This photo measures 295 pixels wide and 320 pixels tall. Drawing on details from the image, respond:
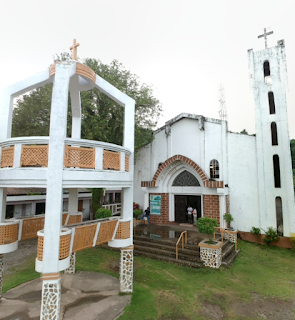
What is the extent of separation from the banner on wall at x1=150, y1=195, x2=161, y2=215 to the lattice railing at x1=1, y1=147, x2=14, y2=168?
1218cm

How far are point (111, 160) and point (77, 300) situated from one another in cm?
463

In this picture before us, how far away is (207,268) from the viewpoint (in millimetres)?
9461

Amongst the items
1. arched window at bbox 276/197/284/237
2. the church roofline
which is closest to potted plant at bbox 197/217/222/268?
arched window at bbox 276/197/284/237

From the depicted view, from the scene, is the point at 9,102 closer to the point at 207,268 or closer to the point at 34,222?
the point at 34,222

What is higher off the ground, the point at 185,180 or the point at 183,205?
the point at 185,180

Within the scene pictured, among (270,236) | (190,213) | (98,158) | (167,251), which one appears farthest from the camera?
(190,213)

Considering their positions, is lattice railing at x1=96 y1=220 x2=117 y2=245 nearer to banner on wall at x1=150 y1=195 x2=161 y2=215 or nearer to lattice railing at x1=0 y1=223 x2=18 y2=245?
lattice railing at x1=0 y1=223 x2=18 y2=245

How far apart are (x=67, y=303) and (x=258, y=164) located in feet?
40.5

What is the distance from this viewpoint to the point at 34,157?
5.34 m

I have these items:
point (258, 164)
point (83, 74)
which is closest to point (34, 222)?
point (83, 74)

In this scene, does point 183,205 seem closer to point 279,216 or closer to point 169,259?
point 279,216

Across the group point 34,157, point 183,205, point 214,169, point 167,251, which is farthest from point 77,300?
point 214,169

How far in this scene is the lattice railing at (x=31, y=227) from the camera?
22.7 ft

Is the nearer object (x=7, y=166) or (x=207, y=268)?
(x=7, y=166)
